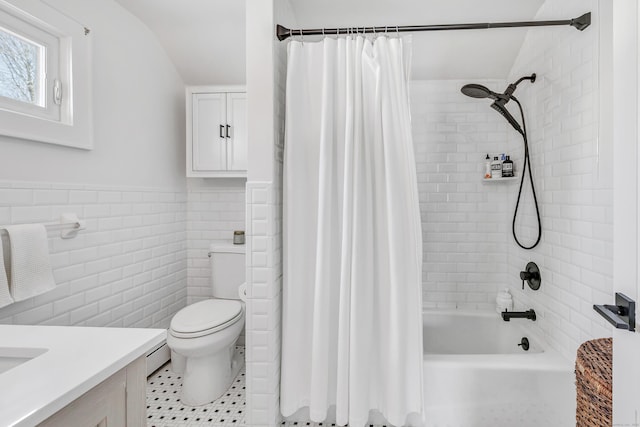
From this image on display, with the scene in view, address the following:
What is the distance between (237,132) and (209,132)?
0.22 m

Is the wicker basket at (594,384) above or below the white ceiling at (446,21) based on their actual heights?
below

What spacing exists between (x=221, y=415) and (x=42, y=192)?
4.85ft

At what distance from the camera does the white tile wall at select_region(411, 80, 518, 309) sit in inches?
89.4

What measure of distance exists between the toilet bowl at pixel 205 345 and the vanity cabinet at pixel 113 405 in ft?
3.31

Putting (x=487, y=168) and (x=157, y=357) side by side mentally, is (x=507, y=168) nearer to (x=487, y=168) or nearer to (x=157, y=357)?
(x=487, y=168)

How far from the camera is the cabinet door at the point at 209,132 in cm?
243

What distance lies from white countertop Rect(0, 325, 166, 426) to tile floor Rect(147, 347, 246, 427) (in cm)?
118

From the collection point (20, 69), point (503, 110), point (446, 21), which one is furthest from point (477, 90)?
point (20, 69)

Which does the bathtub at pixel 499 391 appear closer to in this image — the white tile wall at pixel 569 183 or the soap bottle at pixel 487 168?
the white tile wall at pixel 569 183

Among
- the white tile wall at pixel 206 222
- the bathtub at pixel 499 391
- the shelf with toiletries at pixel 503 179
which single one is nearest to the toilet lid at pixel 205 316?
the white tile wall at pixel 206 222

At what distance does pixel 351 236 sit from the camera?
152 centimetres

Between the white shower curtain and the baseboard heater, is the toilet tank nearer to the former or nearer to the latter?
the baseboard heater

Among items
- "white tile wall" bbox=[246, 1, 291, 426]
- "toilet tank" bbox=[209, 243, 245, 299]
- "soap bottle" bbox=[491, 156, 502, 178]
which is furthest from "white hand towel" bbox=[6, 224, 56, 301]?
"soap bottle" bbox=[491, 156, 502, 178]

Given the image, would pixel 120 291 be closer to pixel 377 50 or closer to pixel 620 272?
pixel 377 50
